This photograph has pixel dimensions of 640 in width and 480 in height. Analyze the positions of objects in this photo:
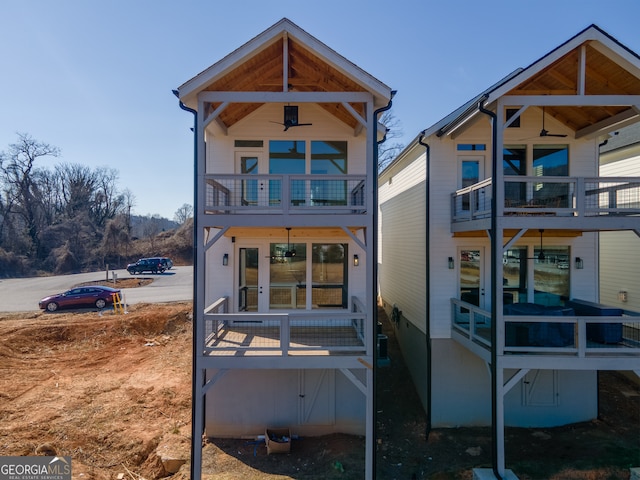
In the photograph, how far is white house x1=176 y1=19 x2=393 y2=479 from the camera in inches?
286

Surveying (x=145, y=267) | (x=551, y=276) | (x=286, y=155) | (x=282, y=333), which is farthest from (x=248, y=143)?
(x=145, y=267)

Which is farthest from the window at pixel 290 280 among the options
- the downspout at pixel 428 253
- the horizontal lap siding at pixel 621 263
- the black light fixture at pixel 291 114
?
Answer: the horizontal lap siding at pixel 621 263

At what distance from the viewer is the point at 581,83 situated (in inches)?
285

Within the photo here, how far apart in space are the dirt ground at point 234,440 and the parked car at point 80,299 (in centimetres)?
859

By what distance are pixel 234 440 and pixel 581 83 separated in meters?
12.1

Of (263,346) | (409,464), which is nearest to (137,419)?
(263,346)

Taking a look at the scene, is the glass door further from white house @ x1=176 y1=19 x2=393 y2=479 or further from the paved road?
the paved road

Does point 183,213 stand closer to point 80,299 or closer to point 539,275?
point 80,299

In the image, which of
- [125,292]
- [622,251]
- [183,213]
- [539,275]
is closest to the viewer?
[539,275]

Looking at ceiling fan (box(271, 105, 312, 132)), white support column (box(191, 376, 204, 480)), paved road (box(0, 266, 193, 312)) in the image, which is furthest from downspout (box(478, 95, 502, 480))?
paved road (box(0, 266, 193, 312))

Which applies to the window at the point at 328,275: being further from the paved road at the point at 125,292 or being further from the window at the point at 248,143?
the paved road at the point at 125,292

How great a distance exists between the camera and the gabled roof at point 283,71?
7.13m

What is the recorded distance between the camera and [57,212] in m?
57.2

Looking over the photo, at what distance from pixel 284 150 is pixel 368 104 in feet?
10.0
